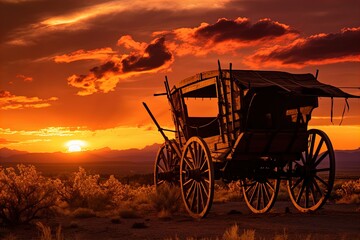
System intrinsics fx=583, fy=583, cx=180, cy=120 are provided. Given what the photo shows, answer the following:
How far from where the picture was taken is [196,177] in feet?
49.9

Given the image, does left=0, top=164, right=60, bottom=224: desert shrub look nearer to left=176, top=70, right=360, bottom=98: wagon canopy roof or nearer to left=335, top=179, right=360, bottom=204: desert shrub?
left=176, top=70, right=360, bottom=98: wagon canopy roof

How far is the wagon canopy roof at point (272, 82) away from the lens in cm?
1418

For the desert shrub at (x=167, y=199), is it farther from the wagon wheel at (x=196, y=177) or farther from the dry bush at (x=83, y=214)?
the dry bush at (x=83, y=214)

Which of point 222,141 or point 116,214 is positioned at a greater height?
point 222,141

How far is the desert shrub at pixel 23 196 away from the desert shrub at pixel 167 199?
326 centimetres

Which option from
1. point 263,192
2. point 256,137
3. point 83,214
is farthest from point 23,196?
point 263,192

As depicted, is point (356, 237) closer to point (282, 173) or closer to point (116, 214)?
point (282, 173)

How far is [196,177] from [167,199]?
253cm

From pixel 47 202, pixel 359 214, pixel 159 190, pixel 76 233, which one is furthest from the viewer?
pixel 159 190

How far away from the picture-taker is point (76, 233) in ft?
43.4

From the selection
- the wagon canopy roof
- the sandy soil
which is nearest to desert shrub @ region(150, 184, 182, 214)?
the sandy soil

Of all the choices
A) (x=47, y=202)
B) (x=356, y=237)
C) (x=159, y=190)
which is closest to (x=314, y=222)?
(x=356, y=237)

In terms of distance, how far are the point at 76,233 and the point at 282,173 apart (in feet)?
19.0

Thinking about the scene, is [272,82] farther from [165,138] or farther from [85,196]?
[85,196]
